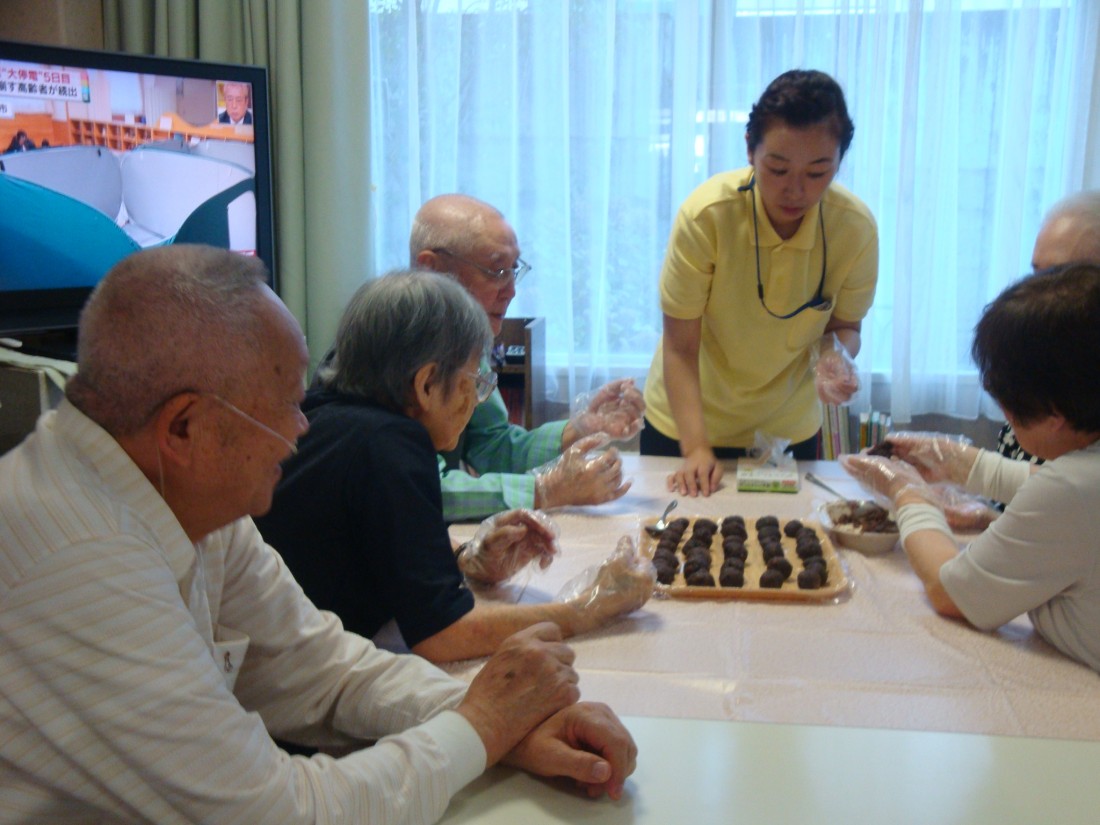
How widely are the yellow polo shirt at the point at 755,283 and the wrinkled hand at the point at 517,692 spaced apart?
1.37 metres

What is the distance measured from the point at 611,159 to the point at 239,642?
314cm

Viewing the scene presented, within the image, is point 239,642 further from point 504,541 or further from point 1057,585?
point 1057,585

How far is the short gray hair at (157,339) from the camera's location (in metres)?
0.93

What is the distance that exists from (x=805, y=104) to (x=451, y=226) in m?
0.80

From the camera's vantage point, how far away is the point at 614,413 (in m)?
2.39

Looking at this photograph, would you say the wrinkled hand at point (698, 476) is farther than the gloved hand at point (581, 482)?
Yes

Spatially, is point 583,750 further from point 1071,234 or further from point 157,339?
point 1071,234

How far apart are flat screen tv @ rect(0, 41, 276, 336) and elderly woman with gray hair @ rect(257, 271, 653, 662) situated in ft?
7.20

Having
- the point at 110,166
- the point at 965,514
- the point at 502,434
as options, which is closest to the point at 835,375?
the point at 965,514

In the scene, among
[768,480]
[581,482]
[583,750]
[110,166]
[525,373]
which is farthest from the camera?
[525,373]

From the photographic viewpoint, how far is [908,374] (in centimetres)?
388

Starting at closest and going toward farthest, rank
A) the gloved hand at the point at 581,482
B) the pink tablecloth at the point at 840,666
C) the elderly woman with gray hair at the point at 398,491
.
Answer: the pink tablecloth at the point at 840,666
the elderly woman with gray hair at the point at 398,491
the gloved hand at the point at 581,482

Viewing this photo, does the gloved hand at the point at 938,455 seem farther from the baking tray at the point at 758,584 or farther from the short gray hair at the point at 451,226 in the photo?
the short gray hair at the point at 451,226

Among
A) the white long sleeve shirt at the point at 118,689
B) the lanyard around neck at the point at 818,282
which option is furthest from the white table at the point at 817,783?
the lanyard around neck at the point at 818,282
